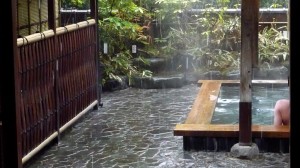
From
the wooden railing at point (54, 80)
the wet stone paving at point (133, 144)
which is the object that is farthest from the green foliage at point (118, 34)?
the wooden railing at point (54, 80)

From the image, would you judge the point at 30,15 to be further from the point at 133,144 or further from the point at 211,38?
the point at 211,38

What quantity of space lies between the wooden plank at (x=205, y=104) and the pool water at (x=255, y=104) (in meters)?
0.22

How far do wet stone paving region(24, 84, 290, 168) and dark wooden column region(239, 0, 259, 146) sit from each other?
1.22 feet

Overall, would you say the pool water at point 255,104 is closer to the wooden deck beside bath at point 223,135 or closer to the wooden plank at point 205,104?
the wooden plank at point 205,104

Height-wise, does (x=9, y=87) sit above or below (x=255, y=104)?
above

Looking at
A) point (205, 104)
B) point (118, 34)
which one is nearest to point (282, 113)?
point (205, 104)

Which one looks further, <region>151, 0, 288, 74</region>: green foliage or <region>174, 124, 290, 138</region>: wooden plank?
<region>151, 0, 288, 74</region>: green foliage

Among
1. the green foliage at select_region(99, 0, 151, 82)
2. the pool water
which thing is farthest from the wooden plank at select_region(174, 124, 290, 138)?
the green foliage at select_region(99, 0, 151, 82)

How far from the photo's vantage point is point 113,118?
33.1 ft

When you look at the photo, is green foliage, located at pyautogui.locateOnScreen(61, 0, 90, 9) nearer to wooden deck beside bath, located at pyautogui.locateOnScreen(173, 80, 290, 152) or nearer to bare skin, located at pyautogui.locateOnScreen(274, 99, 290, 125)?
wooden deck beside bath, located at pyautogui.locateOnScreen(173, 80, 290, 152)

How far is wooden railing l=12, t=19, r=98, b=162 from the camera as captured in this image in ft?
23.5

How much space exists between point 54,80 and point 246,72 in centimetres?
286

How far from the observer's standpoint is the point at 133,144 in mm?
8250

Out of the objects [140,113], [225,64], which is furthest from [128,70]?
[140,113]
